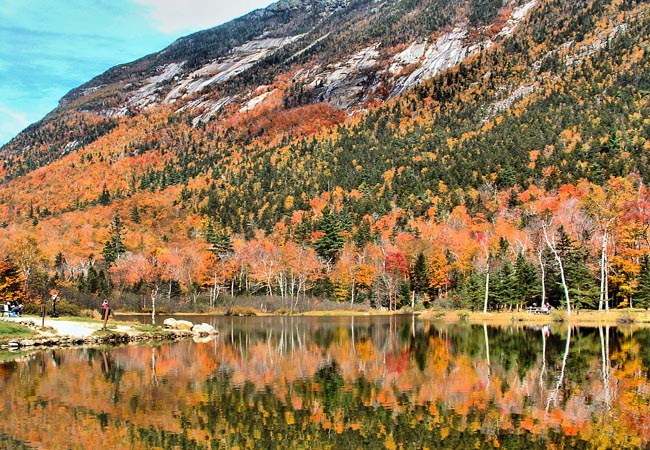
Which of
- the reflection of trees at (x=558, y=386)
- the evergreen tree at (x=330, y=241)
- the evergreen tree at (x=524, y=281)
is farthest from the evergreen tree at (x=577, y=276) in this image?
the evergreen tree at (x=330, y=241)

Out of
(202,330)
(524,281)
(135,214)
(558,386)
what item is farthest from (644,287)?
(135,214)

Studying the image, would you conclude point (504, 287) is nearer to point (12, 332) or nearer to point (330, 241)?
point (330, 241)

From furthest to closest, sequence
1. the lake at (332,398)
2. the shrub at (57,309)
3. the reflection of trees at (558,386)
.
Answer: the shrub at (57,309) → the reflection of trees at (558,386) → the lake at (332,398)

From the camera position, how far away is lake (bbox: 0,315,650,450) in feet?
52.9

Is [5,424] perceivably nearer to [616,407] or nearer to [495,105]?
[616,407]

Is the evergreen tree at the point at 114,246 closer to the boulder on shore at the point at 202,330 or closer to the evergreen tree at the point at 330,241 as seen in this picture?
the evergreen tree at the point at 330,241

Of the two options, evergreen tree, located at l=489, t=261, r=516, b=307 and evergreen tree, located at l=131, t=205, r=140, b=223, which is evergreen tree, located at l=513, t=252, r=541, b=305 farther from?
evergreen tree, located at l=131, t=205, r=140, b=223

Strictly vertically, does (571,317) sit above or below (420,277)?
below

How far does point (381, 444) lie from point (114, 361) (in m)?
20.1

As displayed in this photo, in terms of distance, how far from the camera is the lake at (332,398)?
16109 millimetres

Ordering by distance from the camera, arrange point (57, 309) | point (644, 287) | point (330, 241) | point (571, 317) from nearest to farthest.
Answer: point (57, 309) → point (571, 317) → point (644, 287) → point (330, 241)

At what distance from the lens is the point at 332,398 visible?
21109 millimetres

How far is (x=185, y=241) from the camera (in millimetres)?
136750

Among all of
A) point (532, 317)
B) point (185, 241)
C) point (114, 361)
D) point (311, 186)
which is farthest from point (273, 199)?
point (114, 361)
